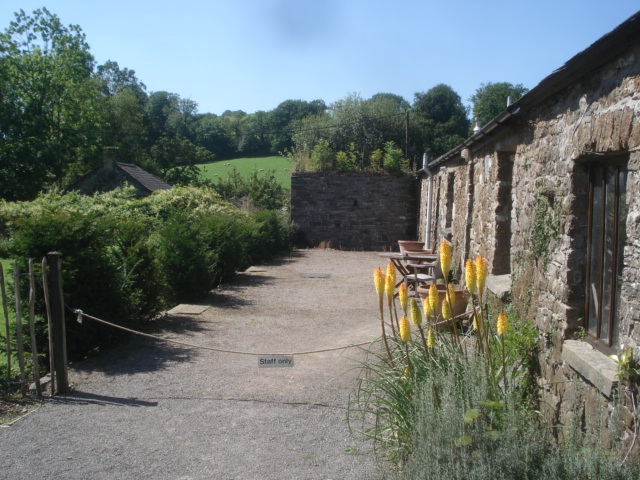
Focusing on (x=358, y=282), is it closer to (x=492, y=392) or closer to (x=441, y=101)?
(x=492, y=392)

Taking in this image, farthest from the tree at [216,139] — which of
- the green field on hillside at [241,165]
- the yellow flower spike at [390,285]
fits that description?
the yellow flower spike at [390,285]

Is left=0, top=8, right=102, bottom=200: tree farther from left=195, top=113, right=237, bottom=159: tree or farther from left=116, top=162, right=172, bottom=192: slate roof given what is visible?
left=195, top=113, right=237, bottom=159: tree

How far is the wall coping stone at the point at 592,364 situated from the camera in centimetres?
323

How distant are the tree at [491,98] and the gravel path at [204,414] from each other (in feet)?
110

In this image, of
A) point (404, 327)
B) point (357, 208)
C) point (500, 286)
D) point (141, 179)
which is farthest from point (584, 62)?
point (141, 179)

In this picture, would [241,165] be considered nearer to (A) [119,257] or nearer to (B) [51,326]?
(A) [119,257]

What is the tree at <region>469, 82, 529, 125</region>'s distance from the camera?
4003 cm

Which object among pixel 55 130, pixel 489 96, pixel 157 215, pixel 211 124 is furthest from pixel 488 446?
pixel 211 124

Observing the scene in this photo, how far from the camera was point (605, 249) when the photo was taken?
12.8 ft

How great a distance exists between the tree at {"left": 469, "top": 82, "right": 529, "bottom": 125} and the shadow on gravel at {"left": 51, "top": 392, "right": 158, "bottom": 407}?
118 feet

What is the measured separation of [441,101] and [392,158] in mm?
28654

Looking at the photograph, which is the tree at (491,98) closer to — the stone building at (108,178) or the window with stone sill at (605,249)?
the stone building at (108,178)

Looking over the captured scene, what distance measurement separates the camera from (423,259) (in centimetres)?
1137

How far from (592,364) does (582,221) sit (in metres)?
1.20
